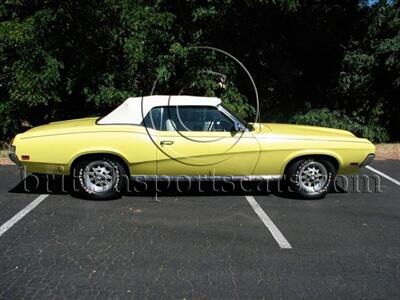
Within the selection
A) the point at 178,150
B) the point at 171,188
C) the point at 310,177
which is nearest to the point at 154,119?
the point at 178,150

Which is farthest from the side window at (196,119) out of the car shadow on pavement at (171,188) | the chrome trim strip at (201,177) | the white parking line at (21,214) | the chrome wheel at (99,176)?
the white parking line at (21,214)

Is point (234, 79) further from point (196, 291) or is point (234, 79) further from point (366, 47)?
point (196, 291)

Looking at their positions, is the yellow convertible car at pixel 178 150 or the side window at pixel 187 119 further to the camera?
the side window at pixel 187 119

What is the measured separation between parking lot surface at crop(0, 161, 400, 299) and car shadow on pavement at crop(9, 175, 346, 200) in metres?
0.07

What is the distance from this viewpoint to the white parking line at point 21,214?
5.90 m

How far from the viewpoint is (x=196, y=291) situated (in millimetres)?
4254

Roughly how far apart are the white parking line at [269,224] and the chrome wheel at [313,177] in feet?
2.51

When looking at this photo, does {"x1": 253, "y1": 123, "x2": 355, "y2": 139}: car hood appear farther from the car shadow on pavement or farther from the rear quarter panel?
the car shadow on pavement

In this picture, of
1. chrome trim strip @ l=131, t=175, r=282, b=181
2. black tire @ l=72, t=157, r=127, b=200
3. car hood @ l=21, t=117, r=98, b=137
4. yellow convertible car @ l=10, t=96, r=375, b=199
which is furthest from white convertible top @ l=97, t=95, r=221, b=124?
chrome trim strip @ l=131, t=175, r=282, b=181

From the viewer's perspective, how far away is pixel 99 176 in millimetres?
7168

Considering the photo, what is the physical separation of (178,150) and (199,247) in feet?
6.63

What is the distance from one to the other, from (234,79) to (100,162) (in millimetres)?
5949

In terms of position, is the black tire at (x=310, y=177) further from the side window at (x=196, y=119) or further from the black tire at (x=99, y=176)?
the black tire at (x=99, y=176)

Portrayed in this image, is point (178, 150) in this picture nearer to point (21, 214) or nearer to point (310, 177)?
point (310, 177)
